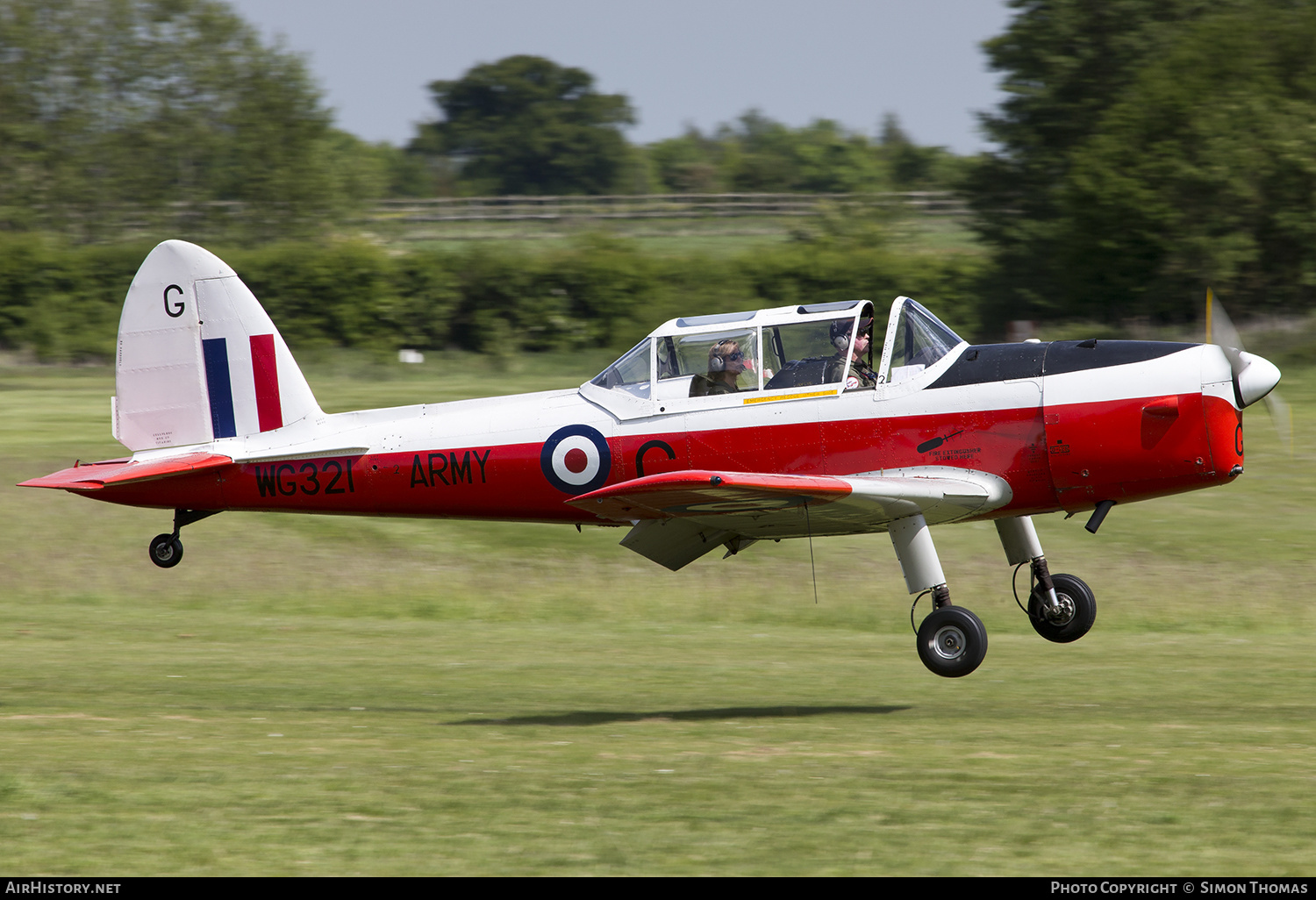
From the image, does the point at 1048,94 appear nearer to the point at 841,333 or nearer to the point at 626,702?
the point at 841,333

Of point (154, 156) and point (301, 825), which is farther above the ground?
point (154, 156)

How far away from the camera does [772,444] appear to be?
1039cm

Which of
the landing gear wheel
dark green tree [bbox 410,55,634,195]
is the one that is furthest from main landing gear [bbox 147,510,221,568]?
dark green tree [bbox 410,55,634,195]

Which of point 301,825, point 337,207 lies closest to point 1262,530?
point 301,825

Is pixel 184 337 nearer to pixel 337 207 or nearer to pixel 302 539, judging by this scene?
pixel 302 539

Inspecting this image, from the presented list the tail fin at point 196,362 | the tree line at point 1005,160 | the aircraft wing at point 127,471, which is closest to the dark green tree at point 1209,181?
the tree line at point 1005,160

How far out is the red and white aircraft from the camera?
9.77 metres

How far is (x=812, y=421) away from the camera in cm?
1033

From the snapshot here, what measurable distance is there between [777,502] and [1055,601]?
2693 millimetres

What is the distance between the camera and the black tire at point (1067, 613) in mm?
10875

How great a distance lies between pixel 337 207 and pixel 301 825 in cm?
4543

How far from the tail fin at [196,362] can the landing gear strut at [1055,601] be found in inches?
241

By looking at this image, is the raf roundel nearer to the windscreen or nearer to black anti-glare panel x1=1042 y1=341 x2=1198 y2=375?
the windscreen

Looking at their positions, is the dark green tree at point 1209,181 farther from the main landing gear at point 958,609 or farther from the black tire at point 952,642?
the black tire at point 952,642
